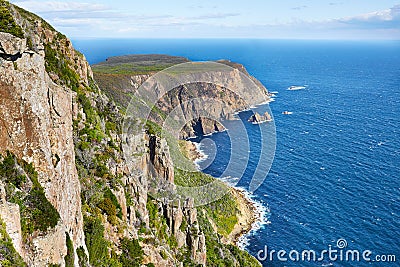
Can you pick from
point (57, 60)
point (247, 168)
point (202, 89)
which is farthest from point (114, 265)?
point (202, 89)

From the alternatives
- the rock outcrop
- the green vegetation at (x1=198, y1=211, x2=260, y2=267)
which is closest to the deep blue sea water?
the rock outcrop

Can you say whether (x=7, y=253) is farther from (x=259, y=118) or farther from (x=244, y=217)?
(x=259, y=118)

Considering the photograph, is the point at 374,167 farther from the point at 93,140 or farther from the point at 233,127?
the point at 93,140

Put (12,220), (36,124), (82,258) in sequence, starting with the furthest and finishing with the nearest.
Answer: (82,258) < (36,124) < (12,220)

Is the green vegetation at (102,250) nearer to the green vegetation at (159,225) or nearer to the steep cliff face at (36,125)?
the steep cliff face at (36,125)

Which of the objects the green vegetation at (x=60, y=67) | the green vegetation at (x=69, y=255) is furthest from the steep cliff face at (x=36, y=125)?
the green vegetation at (x=60, y=67)

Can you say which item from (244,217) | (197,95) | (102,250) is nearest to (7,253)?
(102,250)
